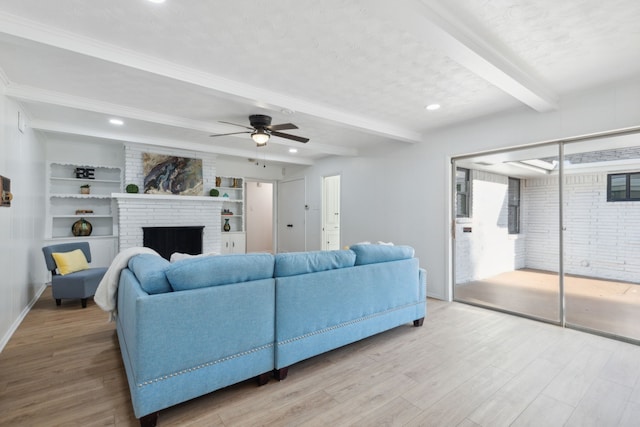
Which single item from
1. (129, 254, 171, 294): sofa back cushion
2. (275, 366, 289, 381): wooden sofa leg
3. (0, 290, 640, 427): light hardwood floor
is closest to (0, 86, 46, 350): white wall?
(0, 290, 640, 427): light hardwood floor

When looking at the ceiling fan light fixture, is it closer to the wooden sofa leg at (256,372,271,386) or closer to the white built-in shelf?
the wooden sofa leg at (256,372,271,386)

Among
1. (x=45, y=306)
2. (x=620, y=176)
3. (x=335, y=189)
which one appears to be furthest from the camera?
(x=335, y=189)

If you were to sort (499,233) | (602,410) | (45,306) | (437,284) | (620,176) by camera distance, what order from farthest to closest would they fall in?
(499,233)
(437,284)
(45,306)
(620,176)
(602,410)

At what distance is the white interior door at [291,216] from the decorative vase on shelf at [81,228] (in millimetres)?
4119

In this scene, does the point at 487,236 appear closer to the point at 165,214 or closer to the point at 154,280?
the point at 154,280

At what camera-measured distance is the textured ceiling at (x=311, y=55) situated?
1.96 m

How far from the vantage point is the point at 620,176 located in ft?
10.9

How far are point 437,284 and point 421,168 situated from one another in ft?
5.91

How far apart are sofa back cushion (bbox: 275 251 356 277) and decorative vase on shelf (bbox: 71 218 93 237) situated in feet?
15.8

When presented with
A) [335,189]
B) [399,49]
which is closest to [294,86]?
[399,49]

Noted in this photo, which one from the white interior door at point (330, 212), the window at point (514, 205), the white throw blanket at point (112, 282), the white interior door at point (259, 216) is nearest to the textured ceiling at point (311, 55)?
the window at point (514, 205)

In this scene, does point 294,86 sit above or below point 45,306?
above

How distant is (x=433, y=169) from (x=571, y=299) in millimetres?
2494

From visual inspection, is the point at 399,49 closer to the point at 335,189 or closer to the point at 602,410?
the point at 602,410
